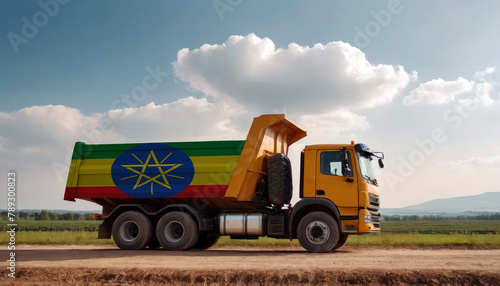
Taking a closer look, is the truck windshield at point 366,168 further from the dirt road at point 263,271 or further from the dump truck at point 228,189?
the dirt road at point 263,271

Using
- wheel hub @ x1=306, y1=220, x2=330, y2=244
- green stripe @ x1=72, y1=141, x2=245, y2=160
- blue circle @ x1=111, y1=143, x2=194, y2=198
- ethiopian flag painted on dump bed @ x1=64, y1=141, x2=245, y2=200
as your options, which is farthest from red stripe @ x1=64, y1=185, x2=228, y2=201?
wheel hub @ x1=306, y1=220, x2=330, y2=244

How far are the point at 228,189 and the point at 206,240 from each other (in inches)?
124

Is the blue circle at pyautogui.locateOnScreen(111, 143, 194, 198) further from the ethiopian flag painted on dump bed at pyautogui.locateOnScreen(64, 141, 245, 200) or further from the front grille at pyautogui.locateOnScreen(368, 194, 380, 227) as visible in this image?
the front grille at pyautogui.locateOnScreen(368, 194, 380, 227)

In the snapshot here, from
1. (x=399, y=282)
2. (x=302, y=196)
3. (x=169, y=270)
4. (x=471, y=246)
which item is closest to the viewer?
(x=399, y=282)

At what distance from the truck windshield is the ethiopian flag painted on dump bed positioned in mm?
3540

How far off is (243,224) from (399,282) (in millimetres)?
6225

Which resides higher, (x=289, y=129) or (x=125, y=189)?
(x=289, y=129)

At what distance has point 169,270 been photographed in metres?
9.57

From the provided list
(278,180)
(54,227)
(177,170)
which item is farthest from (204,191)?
(54,227)

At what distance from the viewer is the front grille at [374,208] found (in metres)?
13.5

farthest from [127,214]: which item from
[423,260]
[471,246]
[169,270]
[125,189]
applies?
[471,246]

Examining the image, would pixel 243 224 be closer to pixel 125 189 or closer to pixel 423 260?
pixel 125 189

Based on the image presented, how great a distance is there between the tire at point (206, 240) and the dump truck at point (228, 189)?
0.42m

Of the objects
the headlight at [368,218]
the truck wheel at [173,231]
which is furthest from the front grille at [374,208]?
the truck wheel at [173,231]
